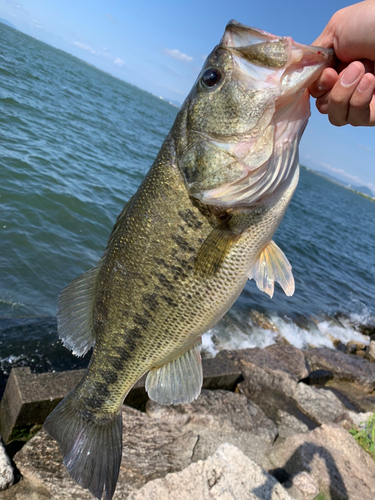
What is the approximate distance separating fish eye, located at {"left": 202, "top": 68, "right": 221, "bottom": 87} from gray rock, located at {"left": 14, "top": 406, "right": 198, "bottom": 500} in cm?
351

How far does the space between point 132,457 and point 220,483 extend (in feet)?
3.16

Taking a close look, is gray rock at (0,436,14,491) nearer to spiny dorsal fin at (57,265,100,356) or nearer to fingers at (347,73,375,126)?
spiny dorsal fin at (57,265,100,356)

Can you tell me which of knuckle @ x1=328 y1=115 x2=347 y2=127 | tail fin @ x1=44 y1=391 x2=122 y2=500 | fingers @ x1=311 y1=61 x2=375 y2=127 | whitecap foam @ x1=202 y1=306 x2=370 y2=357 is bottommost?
whitecap foam @ x1=202 y1=306 x2=370 y2=357

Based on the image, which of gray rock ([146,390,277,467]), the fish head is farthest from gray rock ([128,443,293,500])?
the fish head

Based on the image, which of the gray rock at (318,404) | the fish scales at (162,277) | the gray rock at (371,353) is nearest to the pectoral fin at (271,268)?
the fish scales at (162,277)

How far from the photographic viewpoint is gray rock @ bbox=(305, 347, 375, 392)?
8297mm

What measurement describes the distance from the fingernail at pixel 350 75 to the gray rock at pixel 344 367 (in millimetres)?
7411

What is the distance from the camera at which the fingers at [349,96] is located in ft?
6.88

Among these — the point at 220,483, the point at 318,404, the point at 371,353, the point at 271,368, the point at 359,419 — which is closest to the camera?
the point at 220,483

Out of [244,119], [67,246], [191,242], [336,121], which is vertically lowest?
[67,246]

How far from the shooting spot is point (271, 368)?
6.75 meters

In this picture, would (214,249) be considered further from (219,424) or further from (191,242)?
(219,424)

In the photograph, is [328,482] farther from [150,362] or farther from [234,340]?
[234,340]

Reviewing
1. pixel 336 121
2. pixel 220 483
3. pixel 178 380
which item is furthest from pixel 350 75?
pixel 220 483
